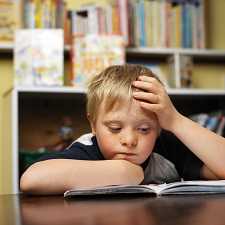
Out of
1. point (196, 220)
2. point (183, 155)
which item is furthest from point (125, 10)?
point (196, 220)

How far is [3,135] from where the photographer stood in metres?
2.31

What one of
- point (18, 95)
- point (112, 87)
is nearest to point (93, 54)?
point (18, 95)

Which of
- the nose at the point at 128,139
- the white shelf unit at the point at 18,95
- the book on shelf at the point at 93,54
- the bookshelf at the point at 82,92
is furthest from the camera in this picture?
the book on shelf at the point at 93,54

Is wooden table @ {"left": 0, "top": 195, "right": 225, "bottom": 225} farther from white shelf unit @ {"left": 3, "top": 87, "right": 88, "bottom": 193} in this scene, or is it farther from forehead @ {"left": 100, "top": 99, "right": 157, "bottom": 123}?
white shelf unit @ {"left": 3, "top": 87, "right": 88, "bottom": 193}

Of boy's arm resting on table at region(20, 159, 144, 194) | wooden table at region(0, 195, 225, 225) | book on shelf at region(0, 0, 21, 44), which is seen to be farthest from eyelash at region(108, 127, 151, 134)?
book on shelf at region(0, 0, 21, 44)

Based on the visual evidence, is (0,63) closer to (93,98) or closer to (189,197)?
(93,98)

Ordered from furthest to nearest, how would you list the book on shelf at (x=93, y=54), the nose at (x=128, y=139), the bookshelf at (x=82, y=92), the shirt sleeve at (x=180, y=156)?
the book on shelf at (x=93, y=54) < the bookshelf at (x=82, y=92) < the shirt sleeve at (x=180, y=156) < the nose at (x=128, y=139)

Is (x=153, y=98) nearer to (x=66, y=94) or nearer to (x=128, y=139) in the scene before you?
(x=128, y=139)

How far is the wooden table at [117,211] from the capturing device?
55cm

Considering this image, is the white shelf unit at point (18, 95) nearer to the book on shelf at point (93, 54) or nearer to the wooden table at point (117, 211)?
the book on shelf at point (93, 54)

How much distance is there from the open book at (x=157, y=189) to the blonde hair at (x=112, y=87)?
0.91ft

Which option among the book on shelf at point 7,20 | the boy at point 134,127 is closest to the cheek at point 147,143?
the boy at point 134,127

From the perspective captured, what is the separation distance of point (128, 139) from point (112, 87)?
139mm

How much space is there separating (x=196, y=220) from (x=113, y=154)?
521mm
